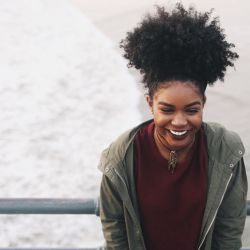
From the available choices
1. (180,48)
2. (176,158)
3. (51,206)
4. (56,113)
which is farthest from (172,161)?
(56,113)

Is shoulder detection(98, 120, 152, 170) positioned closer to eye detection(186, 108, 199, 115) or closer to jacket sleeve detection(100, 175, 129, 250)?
jacket sleeve detection(100, 175, 129, 250)

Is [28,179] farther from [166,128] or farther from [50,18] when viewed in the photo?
[50,18]

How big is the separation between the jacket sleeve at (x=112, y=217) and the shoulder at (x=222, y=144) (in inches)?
16.6

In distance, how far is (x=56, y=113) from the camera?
766 centimetres

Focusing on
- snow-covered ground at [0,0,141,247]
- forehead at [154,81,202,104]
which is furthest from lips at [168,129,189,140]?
snow-covered ground at [0,0,141,247]

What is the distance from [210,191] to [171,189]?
0.15m

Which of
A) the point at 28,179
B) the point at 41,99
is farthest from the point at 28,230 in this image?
the point at 41,99

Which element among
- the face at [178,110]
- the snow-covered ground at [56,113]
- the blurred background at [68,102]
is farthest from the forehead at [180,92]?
the snow-covered ground at [56,113]

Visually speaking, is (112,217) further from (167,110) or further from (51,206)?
(167,110)

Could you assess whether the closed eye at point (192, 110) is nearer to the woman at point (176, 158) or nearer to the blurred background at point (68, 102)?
the woman at point (176, 158)

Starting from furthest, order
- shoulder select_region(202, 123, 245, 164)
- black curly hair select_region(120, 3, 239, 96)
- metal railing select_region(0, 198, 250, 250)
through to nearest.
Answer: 1. metal railing select_region(0, 198, 250, 250)
2. shoulder select_region(202, 123, 245, 164)
3. black curly hair select_region(120, 3, 239, 96)

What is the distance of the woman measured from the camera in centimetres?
187

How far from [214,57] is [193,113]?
0.22 metres

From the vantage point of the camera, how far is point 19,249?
2.46m
